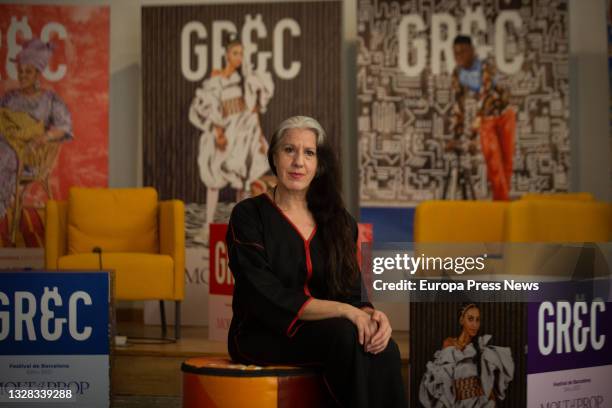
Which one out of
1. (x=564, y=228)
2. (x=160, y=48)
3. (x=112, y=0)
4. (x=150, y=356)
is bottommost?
(x=150, y=356)

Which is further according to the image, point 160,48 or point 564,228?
point 160,48

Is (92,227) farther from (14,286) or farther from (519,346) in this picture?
(519,346)

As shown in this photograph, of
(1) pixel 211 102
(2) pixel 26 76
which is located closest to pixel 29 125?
(2) pixel 26 76

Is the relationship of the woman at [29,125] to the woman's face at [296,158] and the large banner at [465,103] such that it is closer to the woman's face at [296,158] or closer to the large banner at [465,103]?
the large banner at [465,103]

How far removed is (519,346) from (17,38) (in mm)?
4638

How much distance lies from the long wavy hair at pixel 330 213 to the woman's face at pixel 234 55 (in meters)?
3.39

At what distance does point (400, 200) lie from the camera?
20.2 ft

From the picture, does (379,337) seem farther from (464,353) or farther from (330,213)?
(464,353)

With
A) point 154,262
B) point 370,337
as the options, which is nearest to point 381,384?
point 370,337

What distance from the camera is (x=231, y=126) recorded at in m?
6.29

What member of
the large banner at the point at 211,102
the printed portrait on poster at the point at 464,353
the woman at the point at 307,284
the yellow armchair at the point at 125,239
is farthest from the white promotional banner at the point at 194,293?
the woman at the point at 307,284

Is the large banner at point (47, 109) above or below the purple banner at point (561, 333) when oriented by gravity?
above

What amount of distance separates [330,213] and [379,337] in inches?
19.4

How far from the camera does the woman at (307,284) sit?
2695mm
